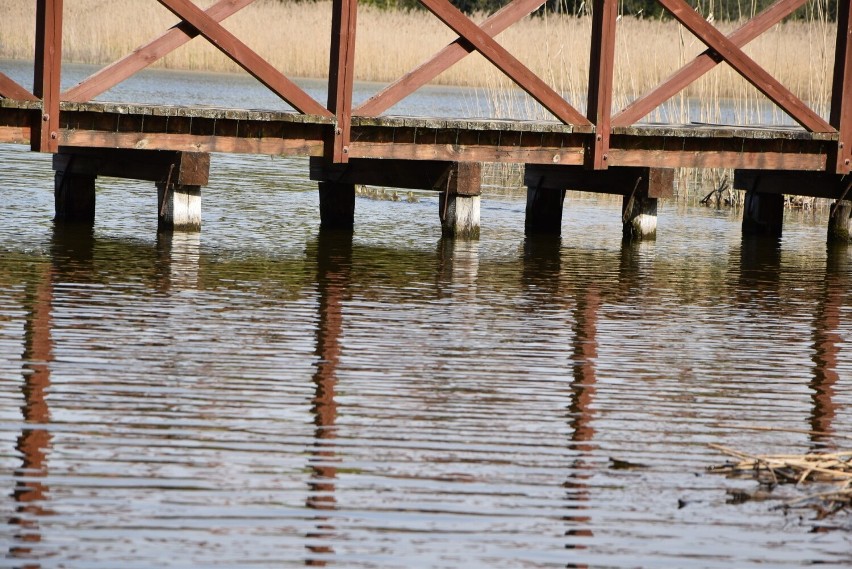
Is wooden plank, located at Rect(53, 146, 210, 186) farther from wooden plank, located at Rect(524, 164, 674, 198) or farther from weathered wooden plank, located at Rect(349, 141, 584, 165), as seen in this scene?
wooden plank, located at Rect(524, 164, 674, 198)

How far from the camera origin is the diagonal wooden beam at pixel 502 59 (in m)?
11.6

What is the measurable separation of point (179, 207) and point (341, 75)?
1742mm

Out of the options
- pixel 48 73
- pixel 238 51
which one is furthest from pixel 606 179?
pixel 48 73

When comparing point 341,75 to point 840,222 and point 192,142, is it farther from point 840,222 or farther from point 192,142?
point 840,222

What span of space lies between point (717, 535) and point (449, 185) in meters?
8.17

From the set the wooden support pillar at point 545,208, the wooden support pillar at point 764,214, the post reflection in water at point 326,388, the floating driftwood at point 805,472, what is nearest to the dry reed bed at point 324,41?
the wooden support pillar at point 764,214

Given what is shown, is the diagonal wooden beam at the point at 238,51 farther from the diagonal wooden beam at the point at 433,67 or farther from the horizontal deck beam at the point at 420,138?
the diagonal wooden beam at the point at 433,67

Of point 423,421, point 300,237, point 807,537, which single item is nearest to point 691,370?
point 423,421

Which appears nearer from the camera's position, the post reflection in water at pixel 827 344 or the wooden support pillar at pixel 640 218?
the post reflection in water at pixel 827 344

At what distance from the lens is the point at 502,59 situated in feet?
39.2

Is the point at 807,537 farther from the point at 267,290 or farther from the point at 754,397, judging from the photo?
the point at 267,290

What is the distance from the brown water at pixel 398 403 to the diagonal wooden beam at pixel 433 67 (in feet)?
3.78

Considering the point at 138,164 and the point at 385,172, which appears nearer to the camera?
the point at 138,164

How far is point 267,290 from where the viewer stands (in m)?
9.48
